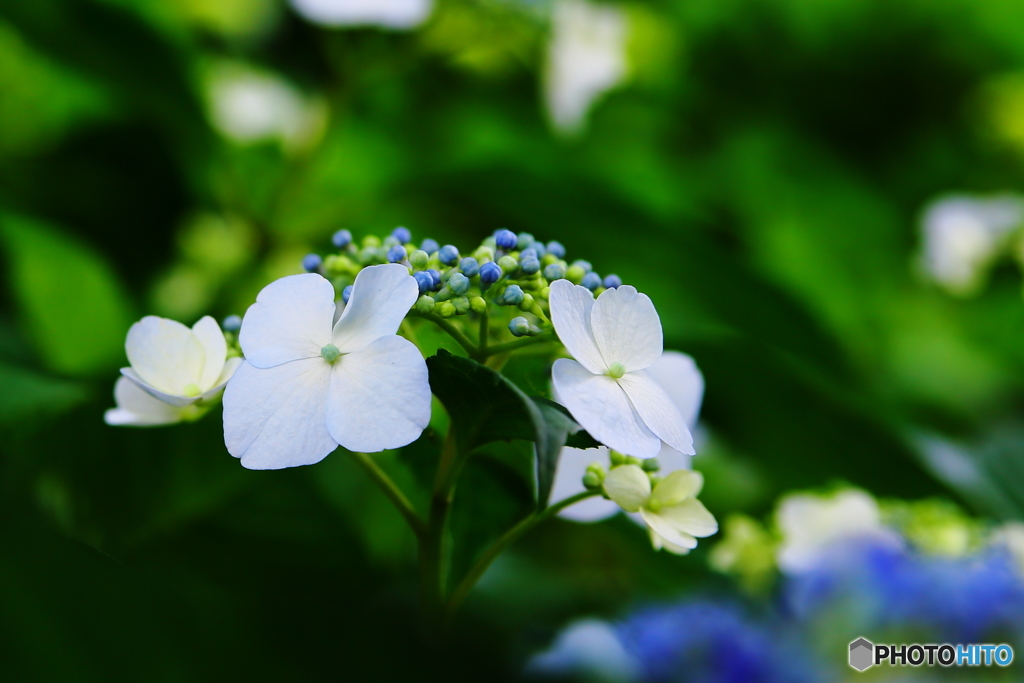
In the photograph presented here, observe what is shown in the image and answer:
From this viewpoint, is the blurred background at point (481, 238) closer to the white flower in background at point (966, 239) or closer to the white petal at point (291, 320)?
the white flower in background at point (966, 239)

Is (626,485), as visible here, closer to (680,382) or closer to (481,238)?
(680,382)

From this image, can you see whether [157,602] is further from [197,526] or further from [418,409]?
[197,526]

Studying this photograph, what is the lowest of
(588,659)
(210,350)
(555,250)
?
(588,659)

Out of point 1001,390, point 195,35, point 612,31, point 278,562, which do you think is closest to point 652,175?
point 612,31

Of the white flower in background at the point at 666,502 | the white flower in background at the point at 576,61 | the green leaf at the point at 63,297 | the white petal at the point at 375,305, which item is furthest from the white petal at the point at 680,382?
the white flower in background at the point at 576,61

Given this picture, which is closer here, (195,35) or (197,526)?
(197,526)

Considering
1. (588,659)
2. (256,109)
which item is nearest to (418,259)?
(588,659)
